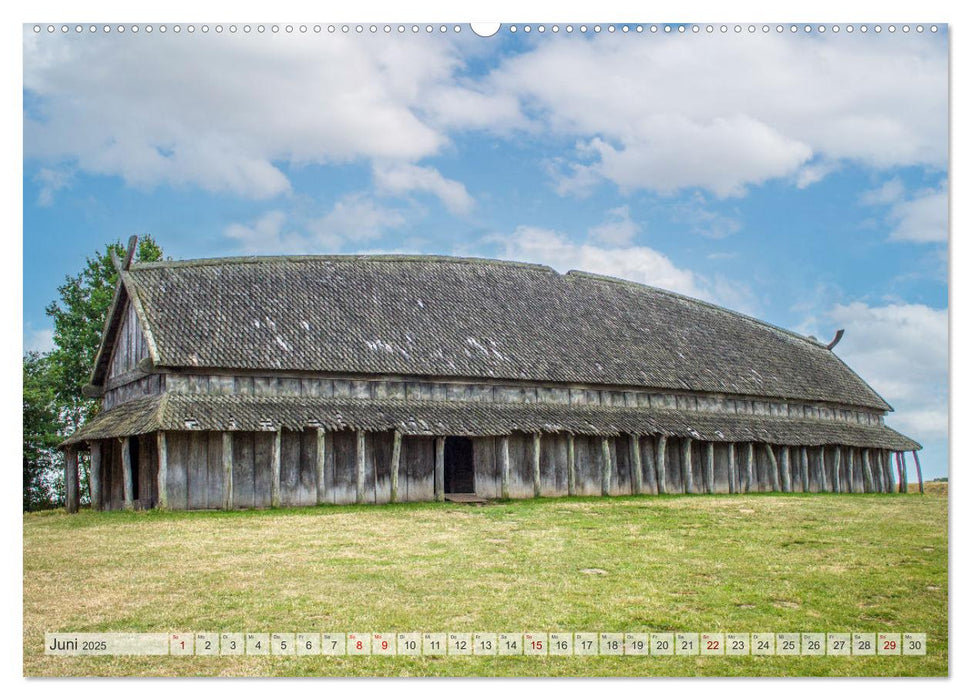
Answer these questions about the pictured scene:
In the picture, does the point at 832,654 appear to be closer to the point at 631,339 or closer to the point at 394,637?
the point at 394,637

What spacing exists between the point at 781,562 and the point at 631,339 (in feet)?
71.5

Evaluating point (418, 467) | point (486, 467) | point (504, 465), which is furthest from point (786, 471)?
point (418, 467)

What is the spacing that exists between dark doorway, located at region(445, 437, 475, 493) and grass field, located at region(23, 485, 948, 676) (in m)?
8.77

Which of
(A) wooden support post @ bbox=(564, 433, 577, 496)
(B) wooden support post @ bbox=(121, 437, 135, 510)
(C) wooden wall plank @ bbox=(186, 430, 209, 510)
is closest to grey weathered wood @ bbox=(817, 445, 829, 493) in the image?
(A) wooden support post @ bbox=(564, 433, 577, 496)

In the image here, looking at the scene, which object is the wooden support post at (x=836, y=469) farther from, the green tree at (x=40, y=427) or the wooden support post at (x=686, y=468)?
the green tree at (x=40, y=427)

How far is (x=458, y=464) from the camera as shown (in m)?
32.2

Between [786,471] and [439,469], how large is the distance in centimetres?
1600

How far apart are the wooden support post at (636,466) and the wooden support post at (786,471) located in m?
7.86

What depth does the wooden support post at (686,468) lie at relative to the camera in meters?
34.5

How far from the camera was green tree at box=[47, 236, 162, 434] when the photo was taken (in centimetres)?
3266

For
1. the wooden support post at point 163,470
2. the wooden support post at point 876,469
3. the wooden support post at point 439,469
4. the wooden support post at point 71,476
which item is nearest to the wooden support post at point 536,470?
the wooden support post at point 439,469

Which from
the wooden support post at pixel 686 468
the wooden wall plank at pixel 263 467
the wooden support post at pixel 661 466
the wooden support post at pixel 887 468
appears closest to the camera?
the wooden wall plank at pixel 263 467

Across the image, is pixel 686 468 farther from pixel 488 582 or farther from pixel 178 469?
pixel 488 582

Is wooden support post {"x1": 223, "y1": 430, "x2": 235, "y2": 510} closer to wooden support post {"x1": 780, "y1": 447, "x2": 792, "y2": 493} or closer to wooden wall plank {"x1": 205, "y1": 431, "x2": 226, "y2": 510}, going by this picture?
wooden wall plank {"x1": 205, "y1": 431, "x2": 226, "y2": 510}
